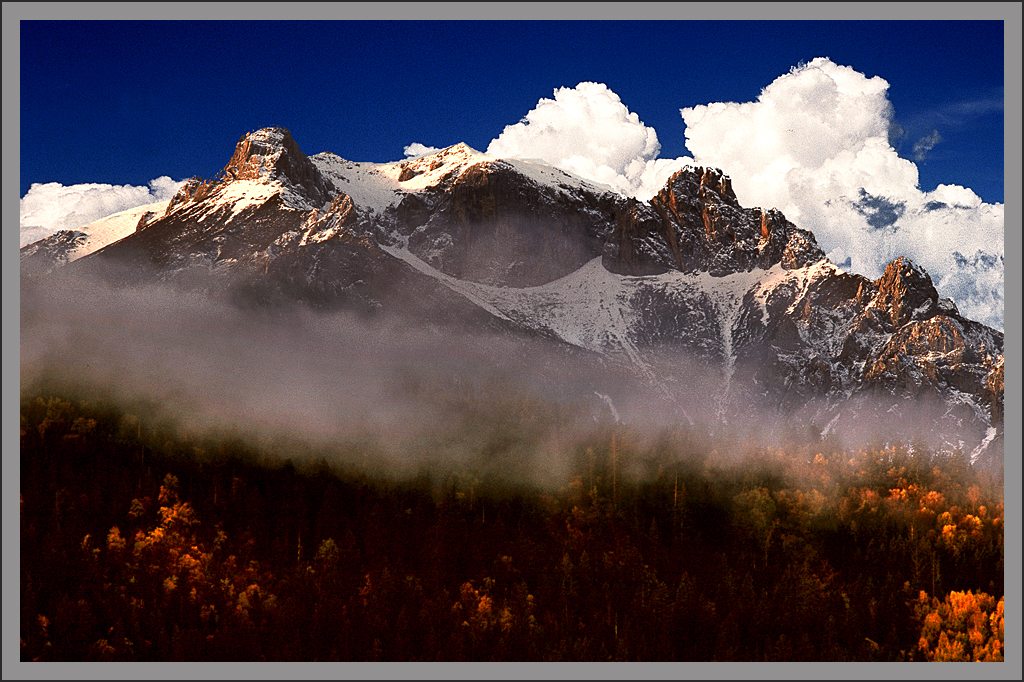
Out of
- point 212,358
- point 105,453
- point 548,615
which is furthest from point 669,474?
point 212,358

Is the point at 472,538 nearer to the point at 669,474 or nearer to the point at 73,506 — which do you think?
the point at 669,474

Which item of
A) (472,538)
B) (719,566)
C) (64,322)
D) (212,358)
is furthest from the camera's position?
(212,358)

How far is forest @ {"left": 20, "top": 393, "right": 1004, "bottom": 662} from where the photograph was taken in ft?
258

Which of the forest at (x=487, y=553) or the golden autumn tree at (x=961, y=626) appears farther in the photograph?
the forest at (x=487, y=553)

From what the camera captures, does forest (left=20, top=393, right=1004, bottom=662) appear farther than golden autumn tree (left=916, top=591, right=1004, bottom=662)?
Yes

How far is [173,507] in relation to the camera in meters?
105

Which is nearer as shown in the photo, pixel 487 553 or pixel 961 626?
pixel 961 626

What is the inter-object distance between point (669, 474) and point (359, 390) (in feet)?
215

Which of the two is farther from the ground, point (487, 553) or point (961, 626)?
point (487, 553)

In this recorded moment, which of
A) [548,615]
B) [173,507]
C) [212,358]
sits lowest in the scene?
[548,615]

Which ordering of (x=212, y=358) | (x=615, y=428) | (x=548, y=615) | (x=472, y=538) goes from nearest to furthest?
1. (x=548, y=615)
2. (x=472, y=538)
3. (x=615, y=428)
4. (x=212, y=358)

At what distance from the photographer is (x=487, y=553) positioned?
105m

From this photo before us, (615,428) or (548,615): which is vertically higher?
(615,428)

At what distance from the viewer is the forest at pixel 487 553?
78.7 meters
